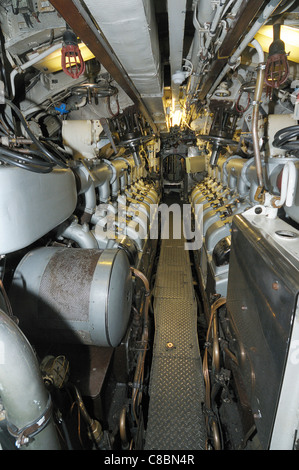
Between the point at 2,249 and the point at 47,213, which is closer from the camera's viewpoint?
the point at 2,249

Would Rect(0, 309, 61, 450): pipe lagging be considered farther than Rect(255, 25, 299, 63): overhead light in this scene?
No

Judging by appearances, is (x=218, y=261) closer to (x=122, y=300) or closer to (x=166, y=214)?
(x=122, y=300)

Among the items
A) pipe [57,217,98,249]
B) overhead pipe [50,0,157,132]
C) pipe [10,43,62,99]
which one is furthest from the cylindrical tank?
pipe [10,43,62,99]

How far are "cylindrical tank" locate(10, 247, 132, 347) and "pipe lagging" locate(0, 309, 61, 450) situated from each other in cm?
63

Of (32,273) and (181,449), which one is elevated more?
(32,273)

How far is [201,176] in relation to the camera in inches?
319

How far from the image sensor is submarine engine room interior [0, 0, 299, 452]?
0.86 metres

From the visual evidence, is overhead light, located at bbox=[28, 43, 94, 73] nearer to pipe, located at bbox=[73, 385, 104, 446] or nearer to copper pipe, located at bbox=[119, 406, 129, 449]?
pipe, located at bbox=[73, 385, 104, 446]

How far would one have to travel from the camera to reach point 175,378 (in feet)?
7.92

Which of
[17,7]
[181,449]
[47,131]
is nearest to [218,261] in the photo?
[181,449]

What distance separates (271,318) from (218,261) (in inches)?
71.8

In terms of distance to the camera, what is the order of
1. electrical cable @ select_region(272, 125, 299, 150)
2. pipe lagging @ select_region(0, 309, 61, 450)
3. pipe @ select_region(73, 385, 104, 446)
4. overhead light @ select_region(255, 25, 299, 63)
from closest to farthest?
1. pipe lagging @ select_region(0, 309, 61, 450)
2. electrical cable @ select_region(272, 125, 299, 150)
3. pipe @ select_region(73, 385, 104, 446)
4. overhead light @ select_region(255, 25, 299, 63)

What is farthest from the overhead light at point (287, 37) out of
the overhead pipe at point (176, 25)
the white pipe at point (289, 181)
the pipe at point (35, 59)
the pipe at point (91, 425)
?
the pipe at point (91, 425)

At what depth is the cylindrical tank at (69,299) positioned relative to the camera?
146cm
